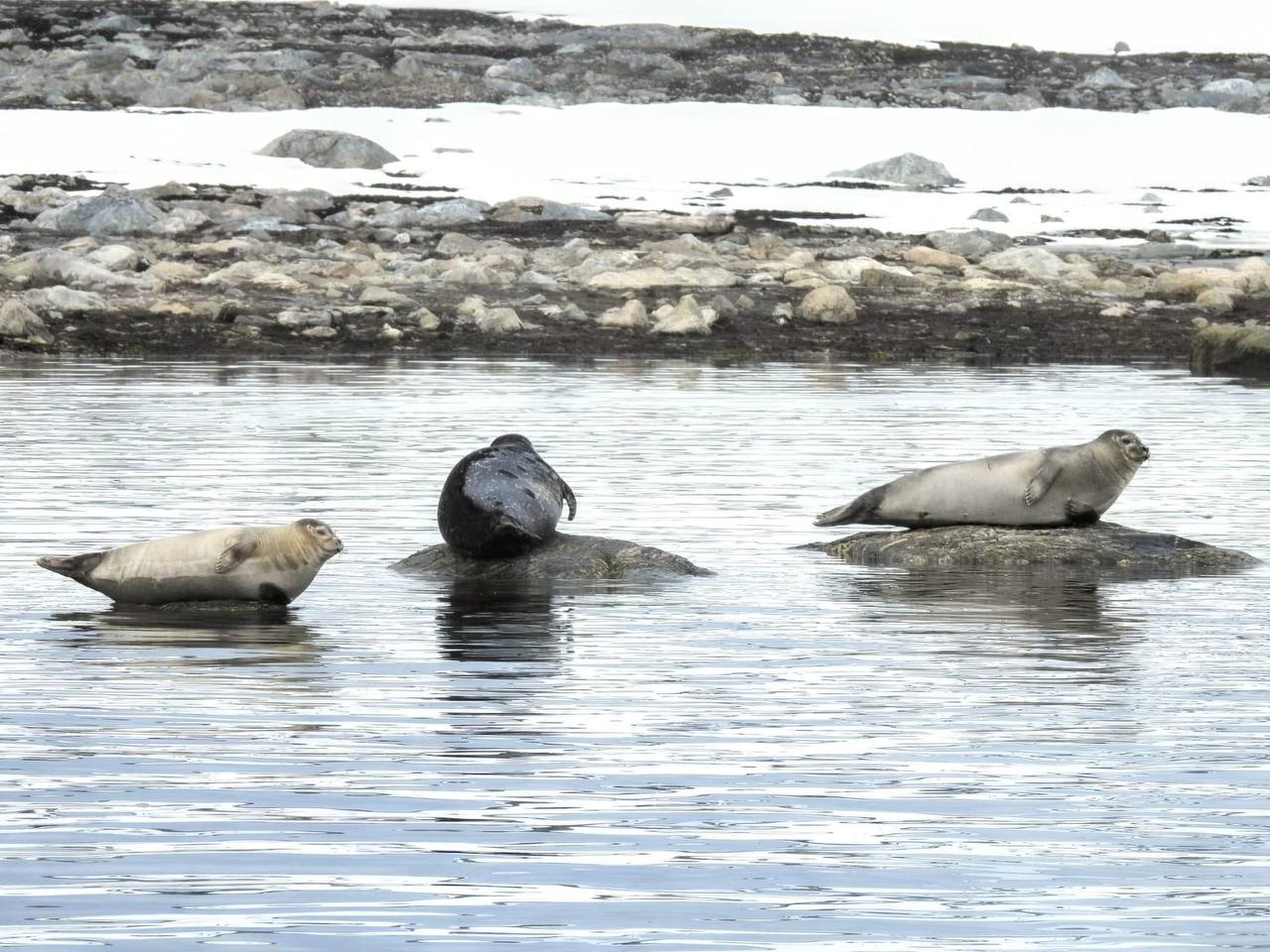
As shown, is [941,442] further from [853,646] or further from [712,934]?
[712,934]

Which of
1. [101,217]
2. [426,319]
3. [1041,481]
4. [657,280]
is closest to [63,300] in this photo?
[426,319]

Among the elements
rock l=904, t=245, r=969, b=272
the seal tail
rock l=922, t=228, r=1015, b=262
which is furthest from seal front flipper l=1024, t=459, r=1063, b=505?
rock l=922, t=228, r=1015, b=262

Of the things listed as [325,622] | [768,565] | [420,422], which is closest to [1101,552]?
[768,565]

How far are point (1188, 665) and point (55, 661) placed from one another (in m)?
4.81

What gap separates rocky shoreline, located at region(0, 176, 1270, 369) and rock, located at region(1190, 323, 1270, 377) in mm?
1200

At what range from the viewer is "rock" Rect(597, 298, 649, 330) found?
3509 centimetres

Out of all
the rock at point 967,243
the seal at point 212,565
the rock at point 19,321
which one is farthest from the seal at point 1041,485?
the rock at point 967,243

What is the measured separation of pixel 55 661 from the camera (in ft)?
35.6

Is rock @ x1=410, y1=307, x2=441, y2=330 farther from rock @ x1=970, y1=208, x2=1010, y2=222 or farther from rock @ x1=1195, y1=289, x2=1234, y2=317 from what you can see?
rock @ x1=970, y1=208, x2=1010, y2=222

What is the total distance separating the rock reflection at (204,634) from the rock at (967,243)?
3050cm

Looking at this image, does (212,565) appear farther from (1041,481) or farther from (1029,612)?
(1041,481)

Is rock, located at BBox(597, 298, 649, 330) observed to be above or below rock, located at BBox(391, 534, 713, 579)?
below

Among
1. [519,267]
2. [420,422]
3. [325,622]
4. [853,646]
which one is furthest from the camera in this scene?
[519,267]

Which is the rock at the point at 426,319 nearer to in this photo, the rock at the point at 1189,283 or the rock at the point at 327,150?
the rock at the point at 1189,283
